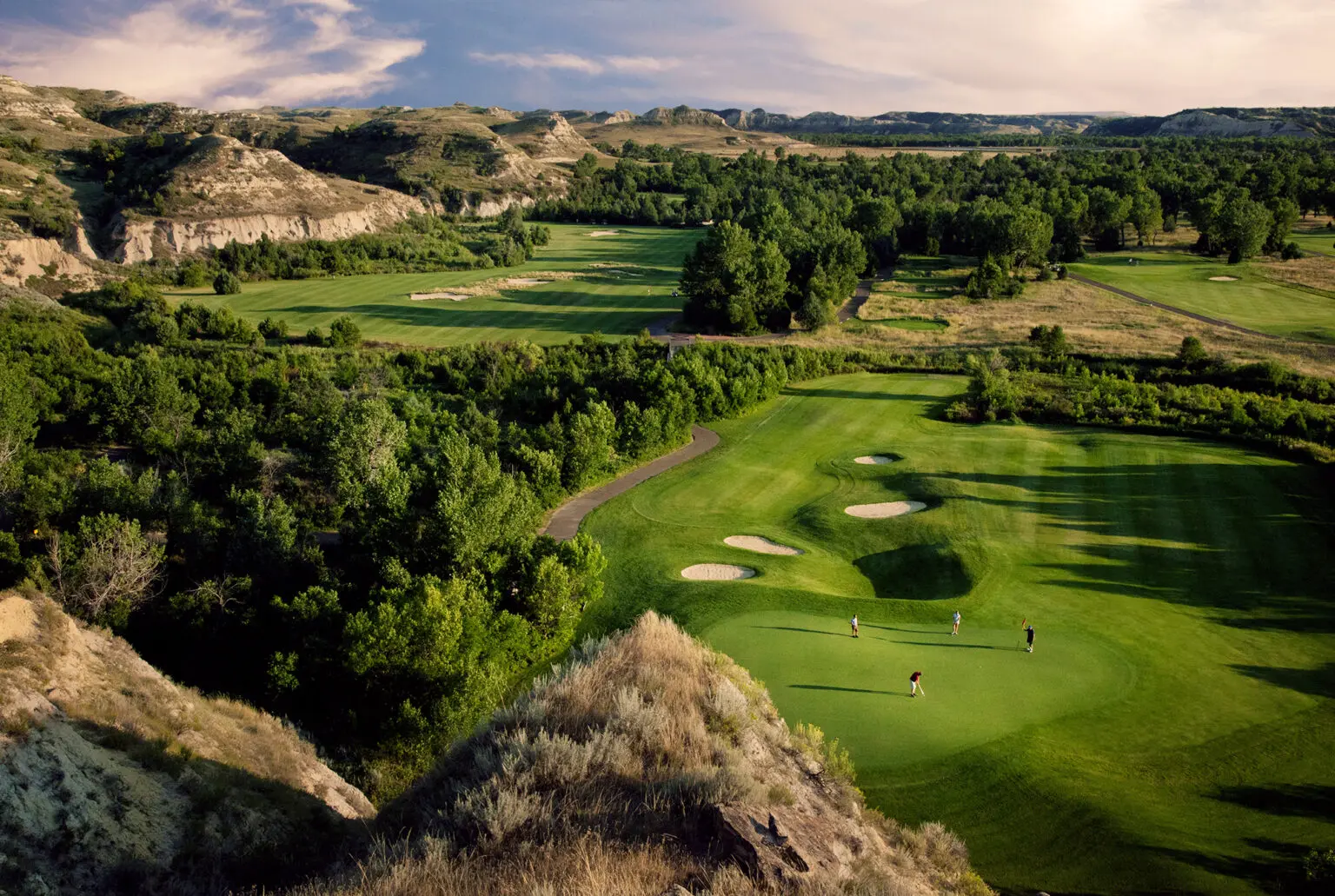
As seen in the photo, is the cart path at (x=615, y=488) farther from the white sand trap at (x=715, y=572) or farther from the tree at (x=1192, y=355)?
the tree at (x=1192, y=355)

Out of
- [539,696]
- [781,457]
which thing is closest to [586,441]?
[781,457]

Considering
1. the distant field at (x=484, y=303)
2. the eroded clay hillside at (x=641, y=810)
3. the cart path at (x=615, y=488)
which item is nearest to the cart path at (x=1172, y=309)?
the distant field at (x=484, y=303)

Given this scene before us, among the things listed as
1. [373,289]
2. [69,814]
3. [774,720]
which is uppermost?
[373,289]

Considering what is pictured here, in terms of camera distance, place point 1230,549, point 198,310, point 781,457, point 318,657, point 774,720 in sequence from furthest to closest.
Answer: point 198,310, point 781,457, point 1230,549, point 318,657, point 774,720

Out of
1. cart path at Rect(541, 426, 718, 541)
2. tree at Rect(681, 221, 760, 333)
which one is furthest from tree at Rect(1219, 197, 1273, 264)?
cart path at Rect(541, 426, 718, 541)

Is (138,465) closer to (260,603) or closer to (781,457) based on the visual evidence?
(260,603)

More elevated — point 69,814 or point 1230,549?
point 69,814
